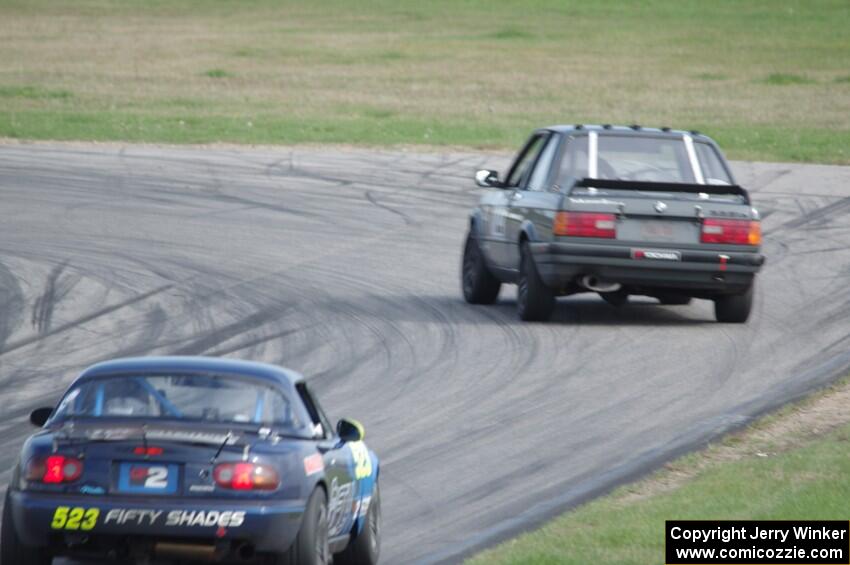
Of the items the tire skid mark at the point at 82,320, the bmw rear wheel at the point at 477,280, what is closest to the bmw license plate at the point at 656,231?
the bmw rear wheel at the point at 477,280

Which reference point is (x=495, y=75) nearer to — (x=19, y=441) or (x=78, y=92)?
(x=78, y=92)

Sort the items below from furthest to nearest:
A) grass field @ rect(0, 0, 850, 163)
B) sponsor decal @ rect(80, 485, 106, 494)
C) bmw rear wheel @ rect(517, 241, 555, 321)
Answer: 1. grass field @ rect(0, 0, 850, 163)
2. bmw rear wheel @ rect(517, 241, 555, 321)
3. sponsor decal @ rect(80, 485, 106, 494)

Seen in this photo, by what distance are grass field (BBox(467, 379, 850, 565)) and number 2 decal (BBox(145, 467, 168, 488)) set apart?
5.40 ft

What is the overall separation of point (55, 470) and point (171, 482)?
486 mm

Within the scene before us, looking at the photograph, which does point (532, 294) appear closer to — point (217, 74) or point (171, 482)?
point (171, 482)

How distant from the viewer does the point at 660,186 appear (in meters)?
15.8

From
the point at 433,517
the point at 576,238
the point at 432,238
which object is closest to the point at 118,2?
the point at 432,238

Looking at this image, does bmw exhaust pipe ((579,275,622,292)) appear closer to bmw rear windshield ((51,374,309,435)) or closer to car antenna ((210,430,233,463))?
bmw rear windshield ((51,374,309,435))

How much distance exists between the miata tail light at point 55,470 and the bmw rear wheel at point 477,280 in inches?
398

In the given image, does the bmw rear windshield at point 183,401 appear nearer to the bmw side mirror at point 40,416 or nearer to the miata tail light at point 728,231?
the bmw side mirror at point 40,416

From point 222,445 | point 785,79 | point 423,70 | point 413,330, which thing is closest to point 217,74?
point 423,70

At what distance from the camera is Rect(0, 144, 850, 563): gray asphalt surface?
1112 cm

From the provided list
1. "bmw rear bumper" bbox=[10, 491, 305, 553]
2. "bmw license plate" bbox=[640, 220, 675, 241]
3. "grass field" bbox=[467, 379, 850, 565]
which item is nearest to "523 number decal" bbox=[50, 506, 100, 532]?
"bmw rear bumper" bbox=[10, 491, 305, 553]

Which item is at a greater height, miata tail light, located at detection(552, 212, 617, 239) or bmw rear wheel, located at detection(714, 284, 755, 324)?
miata tail light, located at detection(552, 212, 617, 239)
